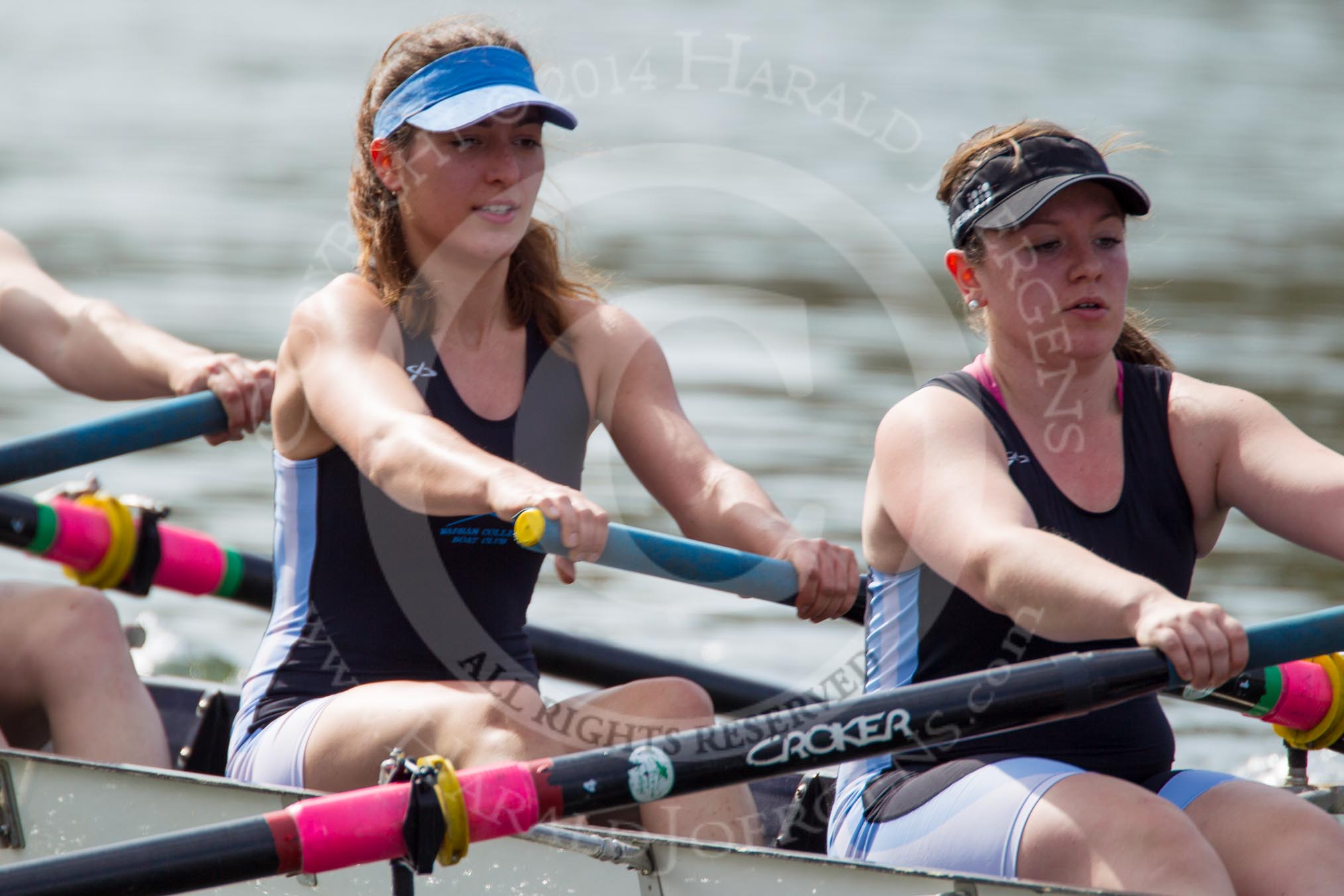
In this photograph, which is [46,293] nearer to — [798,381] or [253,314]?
[798,381]

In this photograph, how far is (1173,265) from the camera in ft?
31.2

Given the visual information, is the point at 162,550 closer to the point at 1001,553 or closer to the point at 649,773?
the point at 649,773

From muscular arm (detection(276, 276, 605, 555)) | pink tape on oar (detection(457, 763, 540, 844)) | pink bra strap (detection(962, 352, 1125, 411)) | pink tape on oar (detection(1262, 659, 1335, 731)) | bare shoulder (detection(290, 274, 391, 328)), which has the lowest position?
pink tape on oar (detection(457, 763, 540, 844))

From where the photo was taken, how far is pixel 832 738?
2289mm

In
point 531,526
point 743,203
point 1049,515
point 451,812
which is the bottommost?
point 451,812

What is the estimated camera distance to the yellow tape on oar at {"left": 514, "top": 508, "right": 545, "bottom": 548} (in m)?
2.39

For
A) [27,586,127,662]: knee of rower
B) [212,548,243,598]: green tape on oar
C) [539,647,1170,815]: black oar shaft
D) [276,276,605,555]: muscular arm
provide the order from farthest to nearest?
[212,548,243,598]: green tape on oar → [27,586,127,662]: knee of rower → [276,276,605,555]: muscular arm → [539,647,1170,815]: black oar shaft

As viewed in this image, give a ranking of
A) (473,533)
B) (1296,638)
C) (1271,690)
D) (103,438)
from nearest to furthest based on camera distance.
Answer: (1296,638), (473,533), (1271,690), (103,438)

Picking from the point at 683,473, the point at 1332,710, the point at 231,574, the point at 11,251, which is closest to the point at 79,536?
the point at 231,574

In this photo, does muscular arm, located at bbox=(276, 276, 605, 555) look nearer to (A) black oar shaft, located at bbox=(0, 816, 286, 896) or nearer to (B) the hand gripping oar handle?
(B) the hand gripping oar handle

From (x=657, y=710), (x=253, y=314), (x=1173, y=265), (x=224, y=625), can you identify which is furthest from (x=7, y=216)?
(x=657, y=710)

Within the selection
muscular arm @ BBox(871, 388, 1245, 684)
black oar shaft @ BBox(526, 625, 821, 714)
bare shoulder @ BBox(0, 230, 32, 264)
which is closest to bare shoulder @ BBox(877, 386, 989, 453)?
muscular arm @ BBox(871, 388, 1245, 684)

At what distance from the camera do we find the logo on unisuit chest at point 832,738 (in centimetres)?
227

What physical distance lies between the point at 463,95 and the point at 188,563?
162cm
